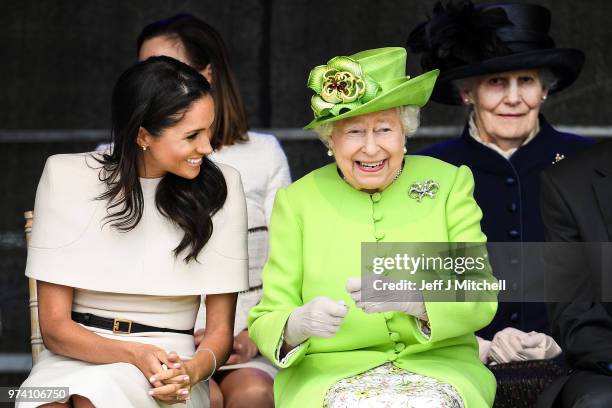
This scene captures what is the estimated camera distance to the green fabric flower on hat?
487 cm

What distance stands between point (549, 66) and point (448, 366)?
5.31ft

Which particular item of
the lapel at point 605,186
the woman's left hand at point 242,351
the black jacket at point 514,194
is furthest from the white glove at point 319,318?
the black jacket at point 514,194

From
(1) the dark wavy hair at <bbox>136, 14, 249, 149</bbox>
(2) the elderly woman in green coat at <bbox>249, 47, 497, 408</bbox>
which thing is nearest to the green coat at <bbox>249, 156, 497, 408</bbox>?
(2) the elderly woman in green coat at <bbox>249, 47, 497, 408</bbox>

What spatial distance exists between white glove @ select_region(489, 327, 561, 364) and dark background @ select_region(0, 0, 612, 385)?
6.20 ft

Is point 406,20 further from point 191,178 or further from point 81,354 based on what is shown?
point 81,354

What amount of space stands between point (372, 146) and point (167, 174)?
2.40 feet

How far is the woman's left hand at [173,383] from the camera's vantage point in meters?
4.69

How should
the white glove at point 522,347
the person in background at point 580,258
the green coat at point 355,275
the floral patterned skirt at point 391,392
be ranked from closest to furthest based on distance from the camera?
the floral patterned skirt at point 391,392
the person in background at point 580,258
the green coat at point 355,275
the white glove at point 522,347

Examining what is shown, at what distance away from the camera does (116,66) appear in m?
7.18

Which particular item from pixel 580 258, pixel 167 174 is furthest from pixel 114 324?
pixel 580 258

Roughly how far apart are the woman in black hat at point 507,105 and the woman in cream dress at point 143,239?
1.29 m

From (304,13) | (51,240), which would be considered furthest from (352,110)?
(304,13)

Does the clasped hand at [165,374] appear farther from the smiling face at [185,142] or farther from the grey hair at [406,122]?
the grey hair at [406,122]

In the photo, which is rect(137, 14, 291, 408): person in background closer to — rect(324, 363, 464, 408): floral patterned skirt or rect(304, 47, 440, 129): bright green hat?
rect(304, 47, 440, 129): bright green hat
